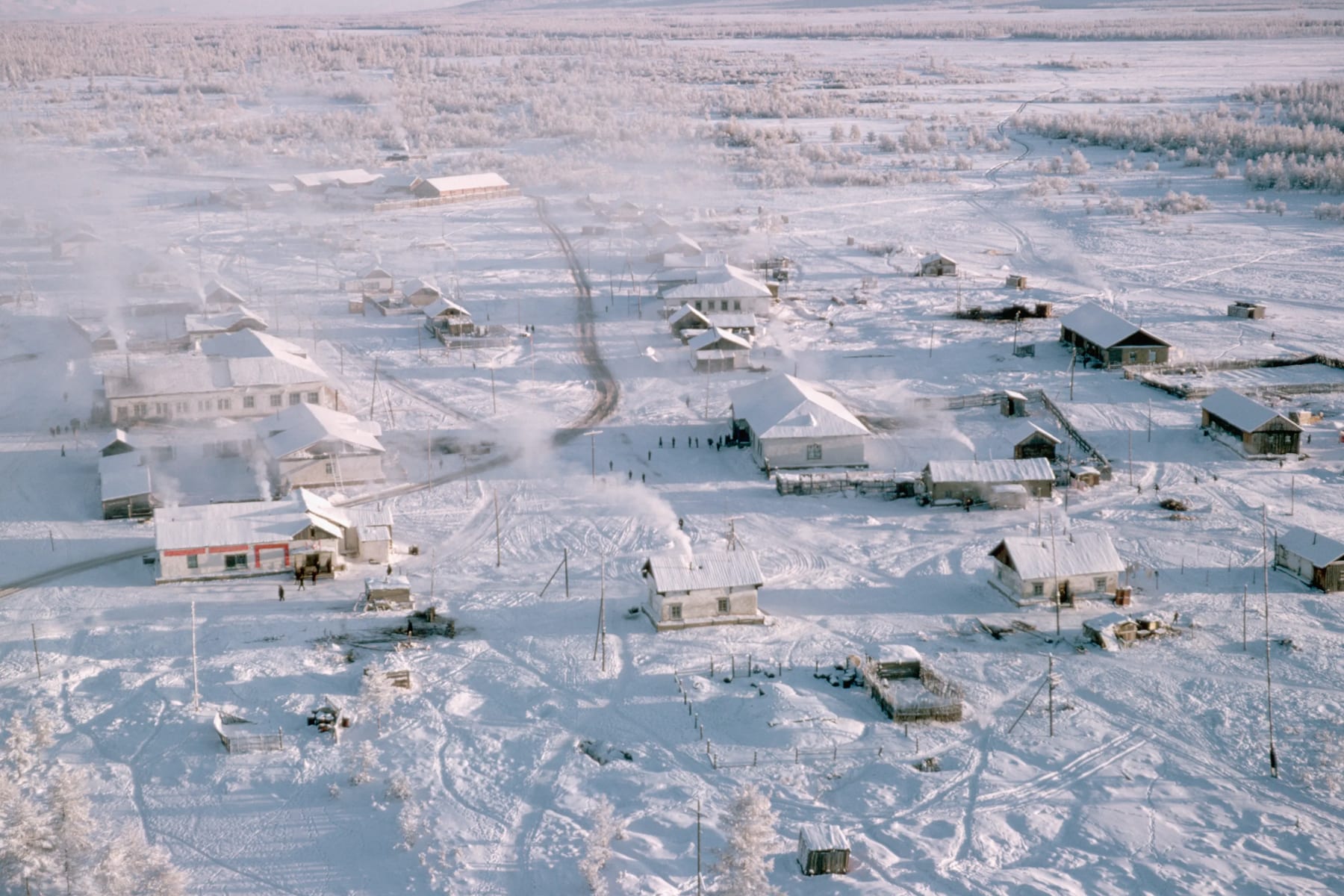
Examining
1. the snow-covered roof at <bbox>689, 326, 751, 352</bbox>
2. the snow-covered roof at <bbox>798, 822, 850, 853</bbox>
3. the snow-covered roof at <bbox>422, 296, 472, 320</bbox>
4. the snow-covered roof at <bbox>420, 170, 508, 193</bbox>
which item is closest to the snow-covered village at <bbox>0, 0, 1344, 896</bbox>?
the snow-covered roof at <bbox>798, 822, 850, 853</bbox>

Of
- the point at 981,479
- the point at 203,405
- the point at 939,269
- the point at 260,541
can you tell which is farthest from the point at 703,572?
the point at 939,269

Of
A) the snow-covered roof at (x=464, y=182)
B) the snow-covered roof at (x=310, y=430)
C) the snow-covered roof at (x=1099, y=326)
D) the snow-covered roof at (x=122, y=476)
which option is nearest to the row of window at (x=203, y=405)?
the snow-covered roof at (x=310, y=430)

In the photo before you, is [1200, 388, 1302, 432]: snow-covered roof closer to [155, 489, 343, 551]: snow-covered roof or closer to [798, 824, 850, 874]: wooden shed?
[798, 824, 850, 874]: wooden shed

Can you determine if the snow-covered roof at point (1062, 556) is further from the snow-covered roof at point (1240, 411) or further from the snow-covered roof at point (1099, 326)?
the snow-covered roof at point (1099, 326)

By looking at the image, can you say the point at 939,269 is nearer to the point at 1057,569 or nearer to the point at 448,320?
the point at 448,320

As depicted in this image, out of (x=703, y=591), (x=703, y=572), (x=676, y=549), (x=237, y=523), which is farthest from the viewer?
(x=237, y=523)

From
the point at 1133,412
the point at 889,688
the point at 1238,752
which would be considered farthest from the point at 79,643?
the point at 1133,412

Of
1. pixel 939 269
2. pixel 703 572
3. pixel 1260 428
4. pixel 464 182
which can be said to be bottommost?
pixel 703 572
